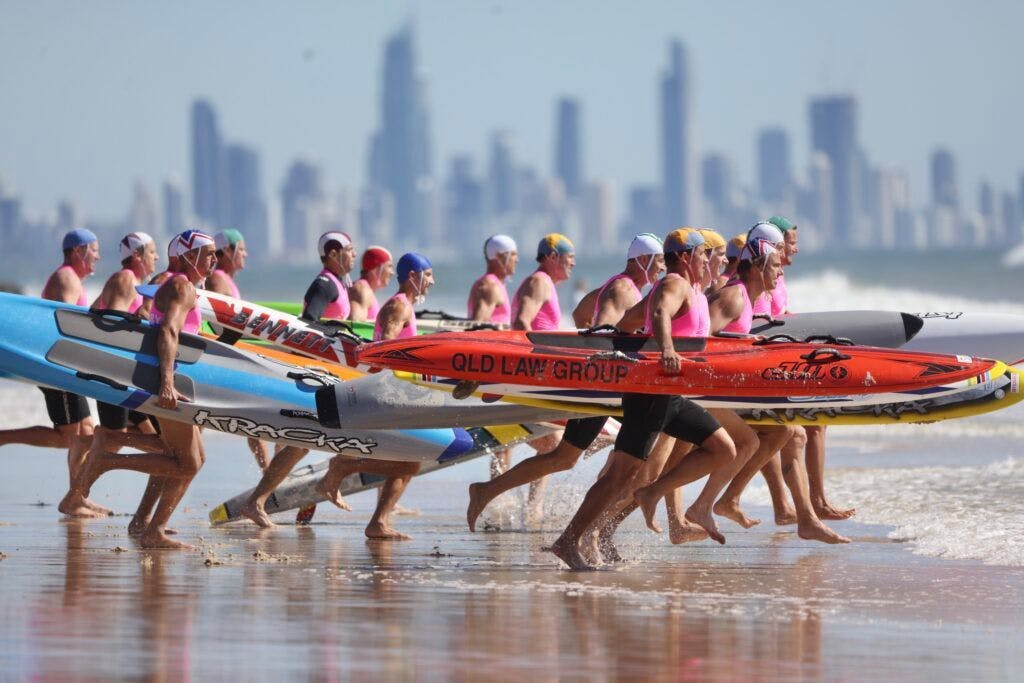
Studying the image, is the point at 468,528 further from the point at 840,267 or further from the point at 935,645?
the point at 840,267

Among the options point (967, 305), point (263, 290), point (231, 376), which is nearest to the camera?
point (231, 376)

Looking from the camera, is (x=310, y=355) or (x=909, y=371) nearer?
(x=909, y=371)

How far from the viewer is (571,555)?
31.9 feet

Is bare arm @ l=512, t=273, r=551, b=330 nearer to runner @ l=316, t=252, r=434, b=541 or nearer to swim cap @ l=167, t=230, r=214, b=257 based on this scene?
runner @ l=316, t=252, r=434, b=541

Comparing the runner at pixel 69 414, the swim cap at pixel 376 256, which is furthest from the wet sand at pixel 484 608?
the swim cap at pixel 376 256

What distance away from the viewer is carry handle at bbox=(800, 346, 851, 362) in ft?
35.4

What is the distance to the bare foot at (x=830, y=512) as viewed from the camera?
1205 centimetres

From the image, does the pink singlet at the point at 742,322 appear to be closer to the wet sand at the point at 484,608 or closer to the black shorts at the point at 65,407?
the wet sand at the point at 484,608

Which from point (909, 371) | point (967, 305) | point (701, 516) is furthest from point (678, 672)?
point (967, 305)

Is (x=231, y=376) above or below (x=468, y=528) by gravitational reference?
above

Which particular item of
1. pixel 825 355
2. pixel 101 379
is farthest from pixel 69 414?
pixel 825 355

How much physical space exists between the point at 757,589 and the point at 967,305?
5443 centimetres

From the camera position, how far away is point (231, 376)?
37.8ft

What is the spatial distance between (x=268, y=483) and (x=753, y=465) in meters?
3.08
